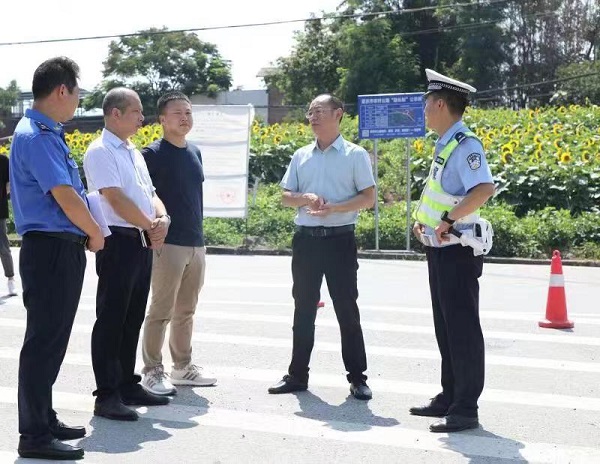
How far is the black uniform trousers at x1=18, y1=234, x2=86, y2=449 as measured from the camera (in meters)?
5.22

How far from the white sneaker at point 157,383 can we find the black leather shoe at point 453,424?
1.94 metres

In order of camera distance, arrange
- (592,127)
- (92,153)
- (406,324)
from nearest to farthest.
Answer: (92,153)
(406,324)
(592,127)

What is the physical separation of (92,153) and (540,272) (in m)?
10.0

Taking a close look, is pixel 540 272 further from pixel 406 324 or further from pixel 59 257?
pixel 59 257

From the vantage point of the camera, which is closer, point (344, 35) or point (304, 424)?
point (304, 424)

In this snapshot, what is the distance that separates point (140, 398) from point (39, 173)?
1.98 m

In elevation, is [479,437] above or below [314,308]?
below

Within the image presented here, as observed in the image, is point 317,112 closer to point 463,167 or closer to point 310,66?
point 463,167

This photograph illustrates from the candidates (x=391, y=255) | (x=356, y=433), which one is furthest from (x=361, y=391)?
(x=391, y=255)

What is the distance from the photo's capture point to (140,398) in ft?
21.2

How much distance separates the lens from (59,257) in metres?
5.25

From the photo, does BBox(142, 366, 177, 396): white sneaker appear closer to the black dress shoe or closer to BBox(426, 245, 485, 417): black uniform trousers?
the black dress shoe

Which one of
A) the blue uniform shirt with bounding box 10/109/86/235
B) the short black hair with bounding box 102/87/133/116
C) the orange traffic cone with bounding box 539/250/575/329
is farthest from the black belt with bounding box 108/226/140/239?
the orange traffic cone with bounding box 539/250/575/329

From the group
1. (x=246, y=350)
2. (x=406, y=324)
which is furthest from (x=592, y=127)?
(x=246, y=350)
